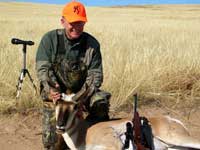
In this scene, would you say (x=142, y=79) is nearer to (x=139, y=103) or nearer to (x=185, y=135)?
(x=139, y=103)

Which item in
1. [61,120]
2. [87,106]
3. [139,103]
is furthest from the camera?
[139,103]

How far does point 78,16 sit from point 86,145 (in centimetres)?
136

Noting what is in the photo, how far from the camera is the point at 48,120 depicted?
5.65 meters

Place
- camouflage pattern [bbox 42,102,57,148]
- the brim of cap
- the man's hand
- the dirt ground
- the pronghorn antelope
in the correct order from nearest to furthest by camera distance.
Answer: the man's hand
the pronghorn antelope
the brim of cap
camouflage pattern [bbox 42,102,57,148]
the dirt ground

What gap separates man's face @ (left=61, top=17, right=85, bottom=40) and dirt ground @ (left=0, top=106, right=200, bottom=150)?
1525 mm

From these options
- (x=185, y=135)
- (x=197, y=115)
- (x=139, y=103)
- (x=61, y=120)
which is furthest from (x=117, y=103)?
(x=61, y=120)

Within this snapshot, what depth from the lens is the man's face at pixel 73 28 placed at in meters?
5.24

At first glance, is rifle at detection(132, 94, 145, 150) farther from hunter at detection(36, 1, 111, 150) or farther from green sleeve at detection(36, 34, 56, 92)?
green sleeve at detection(36, 34, 56, 92)

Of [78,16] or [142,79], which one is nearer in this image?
[78,16]

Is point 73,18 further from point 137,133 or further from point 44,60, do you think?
point 137,133

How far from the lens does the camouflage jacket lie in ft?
17.8

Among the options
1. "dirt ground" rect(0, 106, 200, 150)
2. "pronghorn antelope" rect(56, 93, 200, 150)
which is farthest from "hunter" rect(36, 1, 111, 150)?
"dirt ground" rect(0, 106, 200, 150)

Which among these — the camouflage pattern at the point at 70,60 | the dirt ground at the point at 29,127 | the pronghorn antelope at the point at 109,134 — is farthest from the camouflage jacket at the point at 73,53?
the dirt ground at the point at 29,127

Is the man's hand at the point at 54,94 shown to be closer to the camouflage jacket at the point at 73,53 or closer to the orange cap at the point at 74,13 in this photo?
the camouflage jacket at the point at 73,53
